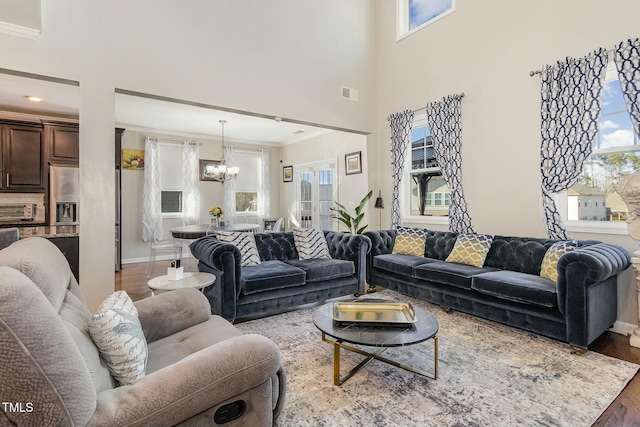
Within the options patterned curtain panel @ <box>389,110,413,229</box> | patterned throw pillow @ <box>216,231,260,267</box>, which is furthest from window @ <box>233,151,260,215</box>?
patterned throw pillow @ <box>216,231,260,267</box>

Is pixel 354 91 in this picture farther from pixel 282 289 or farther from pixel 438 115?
pixel 282 289

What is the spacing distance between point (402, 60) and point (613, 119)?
9.68 ft

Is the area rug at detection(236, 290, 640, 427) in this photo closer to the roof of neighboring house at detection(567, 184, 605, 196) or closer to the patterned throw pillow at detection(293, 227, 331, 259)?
the patterned throw pillow at detection(293, 227, 331, 259)

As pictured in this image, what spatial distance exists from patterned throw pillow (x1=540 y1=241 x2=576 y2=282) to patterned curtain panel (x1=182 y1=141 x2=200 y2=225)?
6.40 meters

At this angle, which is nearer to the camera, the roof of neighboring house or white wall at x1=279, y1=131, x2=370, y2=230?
the roof of neighboring house

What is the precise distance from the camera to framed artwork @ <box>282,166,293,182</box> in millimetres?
8227

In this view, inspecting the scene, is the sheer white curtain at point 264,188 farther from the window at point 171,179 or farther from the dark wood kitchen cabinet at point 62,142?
the dark wood kitchen cabinet at point 62,142

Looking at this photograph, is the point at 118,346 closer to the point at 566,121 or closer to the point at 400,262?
the point at 400,262

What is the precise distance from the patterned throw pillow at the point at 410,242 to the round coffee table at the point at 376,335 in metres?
2.03

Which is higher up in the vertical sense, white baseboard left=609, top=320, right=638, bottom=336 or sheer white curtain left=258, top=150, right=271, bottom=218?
sheer white curtain left=258, top=150, right=271, bottom=218

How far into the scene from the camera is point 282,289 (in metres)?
3.50

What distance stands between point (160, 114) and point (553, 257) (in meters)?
6.14

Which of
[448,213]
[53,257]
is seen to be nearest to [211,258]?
[53,257]

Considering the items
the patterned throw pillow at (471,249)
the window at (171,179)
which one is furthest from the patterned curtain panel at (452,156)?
the window at (171,179)
